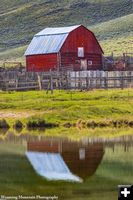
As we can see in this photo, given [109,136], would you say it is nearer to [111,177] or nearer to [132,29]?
[111,177]

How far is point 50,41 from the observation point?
270ft

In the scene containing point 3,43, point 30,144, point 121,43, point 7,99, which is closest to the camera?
point 30,144

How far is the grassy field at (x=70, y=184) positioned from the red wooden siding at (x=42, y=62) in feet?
167

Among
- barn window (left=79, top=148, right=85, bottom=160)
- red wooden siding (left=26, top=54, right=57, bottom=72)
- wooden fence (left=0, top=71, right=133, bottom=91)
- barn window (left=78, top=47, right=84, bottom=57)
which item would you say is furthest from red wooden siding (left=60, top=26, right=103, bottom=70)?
barn window (left=79, top=148, right=85, bottom=160)

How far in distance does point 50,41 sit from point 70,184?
59.3 m

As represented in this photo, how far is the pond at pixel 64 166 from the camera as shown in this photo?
22.5 metres

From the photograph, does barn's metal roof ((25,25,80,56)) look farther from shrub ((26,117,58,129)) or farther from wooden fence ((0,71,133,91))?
shrub ((26,117,58,129))

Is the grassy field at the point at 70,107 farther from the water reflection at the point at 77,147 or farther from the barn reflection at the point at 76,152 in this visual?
the barn reflection at the point at 76,152

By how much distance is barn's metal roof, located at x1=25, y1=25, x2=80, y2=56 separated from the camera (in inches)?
3214

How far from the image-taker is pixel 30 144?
121ft

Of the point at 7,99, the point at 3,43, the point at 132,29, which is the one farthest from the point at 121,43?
the point at 7,99

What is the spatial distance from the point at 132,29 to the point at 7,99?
105 metres

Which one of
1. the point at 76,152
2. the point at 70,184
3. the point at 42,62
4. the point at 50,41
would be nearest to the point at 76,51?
the point at 50,41

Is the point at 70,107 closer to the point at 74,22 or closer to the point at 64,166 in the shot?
the point at 64,166
